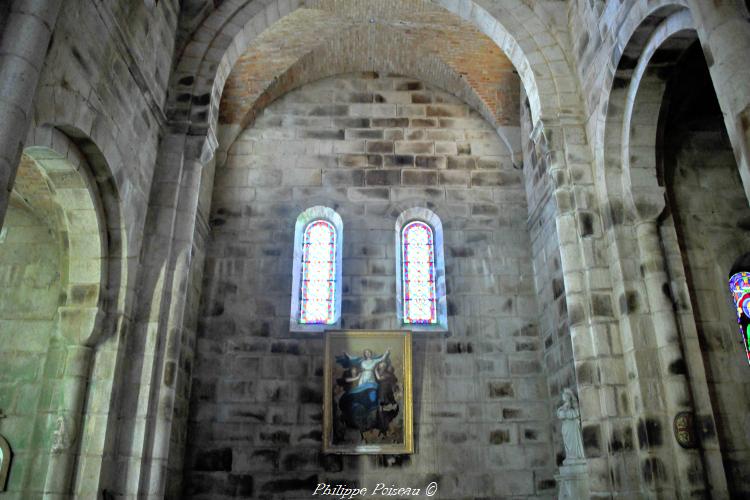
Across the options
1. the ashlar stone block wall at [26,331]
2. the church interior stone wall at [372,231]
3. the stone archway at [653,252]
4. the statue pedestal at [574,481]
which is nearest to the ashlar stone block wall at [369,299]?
the church interior stone wall at [372,231]

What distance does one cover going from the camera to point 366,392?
886cm

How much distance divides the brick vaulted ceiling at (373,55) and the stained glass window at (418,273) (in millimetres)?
2337

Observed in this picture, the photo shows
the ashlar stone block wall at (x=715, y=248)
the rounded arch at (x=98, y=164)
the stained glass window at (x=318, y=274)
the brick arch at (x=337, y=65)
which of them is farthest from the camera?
the brick arch at (x=337, y=65)

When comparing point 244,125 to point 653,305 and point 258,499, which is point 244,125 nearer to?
point 258,499

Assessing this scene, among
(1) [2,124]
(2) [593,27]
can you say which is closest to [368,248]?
(2) [593,27]

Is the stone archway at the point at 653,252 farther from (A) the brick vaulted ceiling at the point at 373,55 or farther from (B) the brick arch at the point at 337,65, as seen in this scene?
(A) the brick vaulted ceiling at the point at 373,55

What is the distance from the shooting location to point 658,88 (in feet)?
22.0

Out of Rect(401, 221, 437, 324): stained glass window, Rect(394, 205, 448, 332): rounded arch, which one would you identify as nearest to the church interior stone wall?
Rect(394, 205, 448, 332): rounded arch

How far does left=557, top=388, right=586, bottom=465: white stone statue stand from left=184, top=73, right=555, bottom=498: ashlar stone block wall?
1213 millimetres

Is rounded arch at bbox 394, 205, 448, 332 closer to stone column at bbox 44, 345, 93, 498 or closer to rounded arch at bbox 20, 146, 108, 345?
rounded arch at bbox 20, 146, 108, 345

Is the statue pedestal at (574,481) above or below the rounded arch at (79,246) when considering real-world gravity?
below

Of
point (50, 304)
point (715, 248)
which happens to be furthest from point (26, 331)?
point (715, 248)

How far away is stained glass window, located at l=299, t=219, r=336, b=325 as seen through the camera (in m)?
9.60

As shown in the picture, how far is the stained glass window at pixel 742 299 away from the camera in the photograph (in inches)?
282
